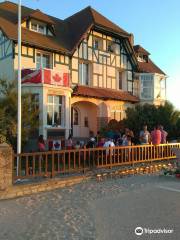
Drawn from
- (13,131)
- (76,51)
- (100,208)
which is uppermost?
(76,51)

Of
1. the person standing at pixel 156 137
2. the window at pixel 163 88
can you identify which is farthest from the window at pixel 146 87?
the person standing at pixel 156 137

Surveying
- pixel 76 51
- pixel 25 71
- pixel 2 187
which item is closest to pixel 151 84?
pixel 76 51

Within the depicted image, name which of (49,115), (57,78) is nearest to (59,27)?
(57,78)

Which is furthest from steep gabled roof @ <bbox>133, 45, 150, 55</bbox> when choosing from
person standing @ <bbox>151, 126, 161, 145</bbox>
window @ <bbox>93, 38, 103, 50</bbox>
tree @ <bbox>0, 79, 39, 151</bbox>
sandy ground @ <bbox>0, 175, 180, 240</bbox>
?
sandy ground @ <bbox>0, 175, 180, 240</bbox>

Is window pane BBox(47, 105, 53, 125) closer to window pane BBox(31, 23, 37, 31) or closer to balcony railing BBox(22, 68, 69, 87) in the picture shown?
balcony railing BBox(22, 68, 69, 87)

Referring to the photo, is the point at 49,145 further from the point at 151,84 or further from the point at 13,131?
the point at 151,84

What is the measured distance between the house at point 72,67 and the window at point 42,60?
0.22 feet

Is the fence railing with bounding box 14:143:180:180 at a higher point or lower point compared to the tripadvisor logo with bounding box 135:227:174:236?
higher

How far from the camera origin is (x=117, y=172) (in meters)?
13.1

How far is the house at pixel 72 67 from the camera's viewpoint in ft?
71.6

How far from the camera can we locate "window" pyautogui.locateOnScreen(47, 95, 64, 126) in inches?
862

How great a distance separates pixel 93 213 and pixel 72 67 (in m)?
19.2

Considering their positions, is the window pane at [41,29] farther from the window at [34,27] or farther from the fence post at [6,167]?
the fence post at [6,167]

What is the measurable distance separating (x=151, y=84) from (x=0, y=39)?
562 inches
